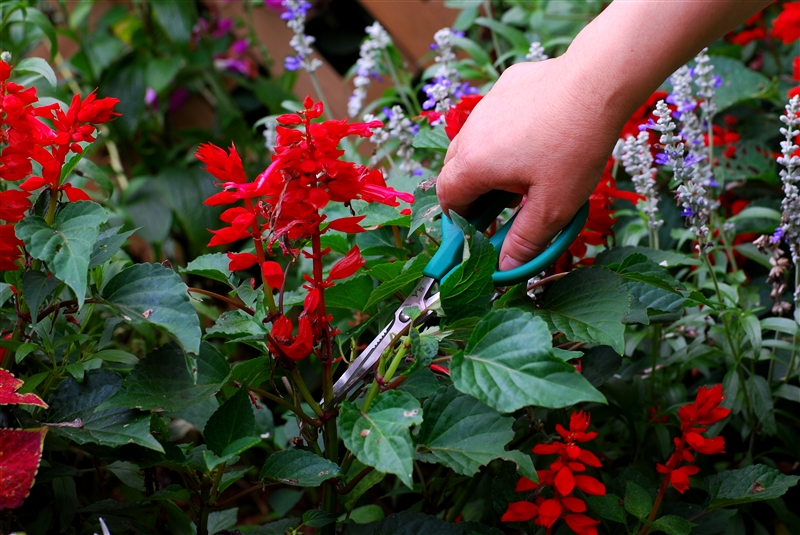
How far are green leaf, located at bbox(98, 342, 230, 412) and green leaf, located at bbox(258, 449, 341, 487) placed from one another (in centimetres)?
8

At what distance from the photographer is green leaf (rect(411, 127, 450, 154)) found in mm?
742

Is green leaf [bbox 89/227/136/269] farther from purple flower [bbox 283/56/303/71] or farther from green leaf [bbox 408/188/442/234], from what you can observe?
purple flower [bbox 283/56/303/71]

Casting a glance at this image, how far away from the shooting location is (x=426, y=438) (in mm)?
570

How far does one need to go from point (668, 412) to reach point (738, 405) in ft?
0.30

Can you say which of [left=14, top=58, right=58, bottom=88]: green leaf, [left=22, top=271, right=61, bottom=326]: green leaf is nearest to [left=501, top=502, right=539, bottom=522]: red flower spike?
[left=22, top=271, right=61, bottom=326]: green leaf

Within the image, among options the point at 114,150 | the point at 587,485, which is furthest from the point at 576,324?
the point at 114,150

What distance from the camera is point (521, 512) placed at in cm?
62

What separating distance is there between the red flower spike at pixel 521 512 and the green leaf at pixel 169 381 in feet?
0.92

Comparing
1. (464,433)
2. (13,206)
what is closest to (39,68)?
(13,206)

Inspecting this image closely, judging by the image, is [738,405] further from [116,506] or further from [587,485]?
[116,506]

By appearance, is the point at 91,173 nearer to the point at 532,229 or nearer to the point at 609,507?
the point at 532,229

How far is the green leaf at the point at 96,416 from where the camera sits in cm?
53

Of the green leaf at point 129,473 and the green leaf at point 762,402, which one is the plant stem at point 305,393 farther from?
the green leaf at point 762,402

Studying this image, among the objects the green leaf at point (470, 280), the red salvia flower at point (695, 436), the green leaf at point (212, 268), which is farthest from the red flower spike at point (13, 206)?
the red salvia flower at point (695, 436)
